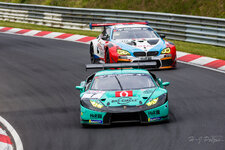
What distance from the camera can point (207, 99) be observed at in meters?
12.7

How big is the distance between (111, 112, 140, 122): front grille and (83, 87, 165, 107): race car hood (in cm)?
20

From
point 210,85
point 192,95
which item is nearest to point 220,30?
point 210,85

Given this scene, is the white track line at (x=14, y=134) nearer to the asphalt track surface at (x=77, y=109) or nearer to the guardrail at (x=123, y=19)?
the asphalt track surface at (x=77, y=109)

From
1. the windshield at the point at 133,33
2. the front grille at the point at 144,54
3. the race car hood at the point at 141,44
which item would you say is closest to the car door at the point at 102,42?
the windshield at the point at 133,33

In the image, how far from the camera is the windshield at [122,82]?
437 inches

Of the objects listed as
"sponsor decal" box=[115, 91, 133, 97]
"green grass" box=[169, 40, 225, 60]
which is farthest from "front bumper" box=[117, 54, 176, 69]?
"sponsor decal" box=[115, 91, 133, 97]

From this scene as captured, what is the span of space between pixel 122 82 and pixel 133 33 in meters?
6.50

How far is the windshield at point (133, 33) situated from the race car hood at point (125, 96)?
22.0ft

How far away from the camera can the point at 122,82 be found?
1126 cm

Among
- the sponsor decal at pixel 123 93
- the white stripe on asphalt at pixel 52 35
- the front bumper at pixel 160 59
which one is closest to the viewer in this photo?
the sponsor decal at pixel 123 93

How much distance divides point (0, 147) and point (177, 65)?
384 inches

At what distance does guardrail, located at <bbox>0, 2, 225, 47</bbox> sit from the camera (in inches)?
830

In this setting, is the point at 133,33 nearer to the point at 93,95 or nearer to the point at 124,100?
A: the point at 93,95

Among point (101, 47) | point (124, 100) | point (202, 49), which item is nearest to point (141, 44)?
point (101, 47)
